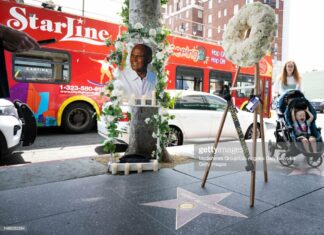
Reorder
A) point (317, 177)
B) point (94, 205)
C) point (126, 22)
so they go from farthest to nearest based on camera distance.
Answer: point (126, 22) < point (317, 177) < point (94, 205)

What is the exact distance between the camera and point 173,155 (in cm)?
576

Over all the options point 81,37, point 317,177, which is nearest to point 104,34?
point 81,37

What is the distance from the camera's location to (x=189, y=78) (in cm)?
1066

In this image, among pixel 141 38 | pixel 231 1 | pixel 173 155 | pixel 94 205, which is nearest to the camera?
pixel 94 205

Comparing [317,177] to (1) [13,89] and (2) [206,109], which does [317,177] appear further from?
(1) [13,89]

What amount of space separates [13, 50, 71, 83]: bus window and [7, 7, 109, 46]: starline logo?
0.66 metres

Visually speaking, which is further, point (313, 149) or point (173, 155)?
point (173, 155)

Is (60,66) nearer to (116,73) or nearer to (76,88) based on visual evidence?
(76,88)

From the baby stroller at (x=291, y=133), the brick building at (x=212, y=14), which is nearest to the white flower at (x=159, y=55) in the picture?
the baby stroller at (x=291, y=133)

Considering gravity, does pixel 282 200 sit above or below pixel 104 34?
below

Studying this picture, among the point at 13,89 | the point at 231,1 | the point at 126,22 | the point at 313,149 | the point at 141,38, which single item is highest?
the point at 231,1

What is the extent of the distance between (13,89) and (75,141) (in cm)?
239

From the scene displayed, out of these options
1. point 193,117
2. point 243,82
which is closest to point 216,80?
point 243,82

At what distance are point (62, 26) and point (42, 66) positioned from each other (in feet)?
4.64
